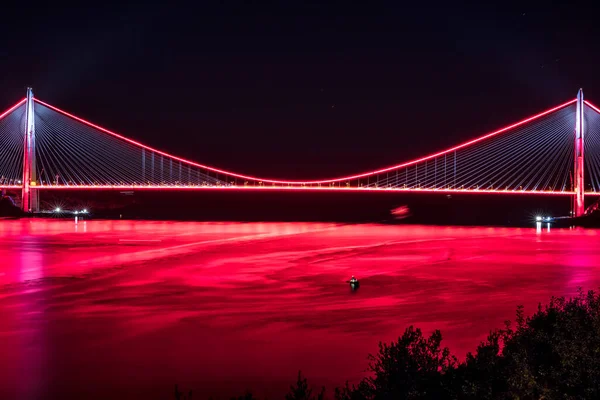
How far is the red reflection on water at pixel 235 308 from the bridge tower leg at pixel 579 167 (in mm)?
20071

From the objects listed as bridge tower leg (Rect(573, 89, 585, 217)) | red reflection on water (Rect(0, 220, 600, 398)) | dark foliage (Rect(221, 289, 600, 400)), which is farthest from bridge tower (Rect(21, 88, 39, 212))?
dark foliage (Rect(221, 289, 600, 400))

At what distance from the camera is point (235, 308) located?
35.7ft

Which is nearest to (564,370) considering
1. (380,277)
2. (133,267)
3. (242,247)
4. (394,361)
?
(394,361)

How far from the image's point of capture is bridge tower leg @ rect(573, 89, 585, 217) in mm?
40631

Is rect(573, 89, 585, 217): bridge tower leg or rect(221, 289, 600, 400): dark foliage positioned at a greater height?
rect(573, 89, 585, 217): bridge tower leg

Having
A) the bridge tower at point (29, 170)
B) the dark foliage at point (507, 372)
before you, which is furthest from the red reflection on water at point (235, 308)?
the bridge tower at point (29, 170)

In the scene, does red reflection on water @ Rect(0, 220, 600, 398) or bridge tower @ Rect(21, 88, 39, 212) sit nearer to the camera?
red reflection on water @ Rect(0, 220, 600, 398)

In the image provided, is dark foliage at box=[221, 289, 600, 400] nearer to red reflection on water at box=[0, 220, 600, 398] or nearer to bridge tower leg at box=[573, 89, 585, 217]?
red reflection on water at box=[0, 220, 600, 398]

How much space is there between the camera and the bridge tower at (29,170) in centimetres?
4703

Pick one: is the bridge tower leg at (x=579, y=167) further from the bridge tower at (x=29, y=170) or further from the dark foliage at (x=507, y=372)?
the dark foliage at (x=507, y=372)

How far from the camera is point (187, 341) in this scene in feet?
28.0

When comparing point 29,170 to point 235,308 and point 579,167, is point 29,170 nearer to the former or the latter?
point 579,167

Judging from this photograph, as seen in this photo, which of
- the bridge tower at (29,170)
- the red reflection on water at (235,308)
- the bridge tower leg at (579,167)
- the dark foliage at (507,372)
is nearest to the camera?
the dark foliage at (507,372)

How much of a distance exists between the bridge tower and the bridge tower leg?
33.0 meters
